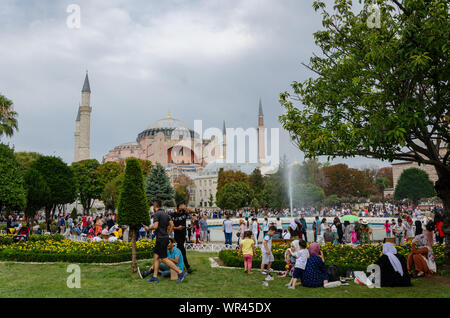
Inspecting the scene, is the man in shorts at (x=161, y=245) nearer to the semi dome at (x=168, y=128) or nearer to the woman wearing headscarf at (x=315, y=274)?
the woman wearing headscarf at (x=315, y=274)

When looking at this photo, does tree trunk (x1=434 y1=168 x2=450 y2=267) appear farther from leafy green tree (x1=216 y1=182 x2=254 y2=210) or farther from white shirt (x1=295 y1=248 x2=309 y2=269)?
leafy green tree (x1=216 y1=182 x2=254 y2=210)

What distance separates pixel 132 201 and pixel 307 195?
36.4 m

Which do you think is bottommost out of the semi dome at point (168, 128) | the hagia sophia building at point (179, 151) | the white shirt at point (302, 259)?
the white shirt at point (302, 259)

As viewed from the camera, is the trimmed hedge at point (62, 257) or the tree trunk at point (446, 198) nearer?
the tree trunk at point (446, 198)

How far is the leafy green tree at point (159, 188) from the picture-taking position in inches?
1457

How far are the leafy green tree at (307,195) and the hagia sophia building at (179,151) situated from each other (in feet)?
94.4

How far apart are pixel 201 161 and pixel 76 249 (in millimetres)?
85299

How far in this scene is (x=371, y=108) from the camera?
752cm

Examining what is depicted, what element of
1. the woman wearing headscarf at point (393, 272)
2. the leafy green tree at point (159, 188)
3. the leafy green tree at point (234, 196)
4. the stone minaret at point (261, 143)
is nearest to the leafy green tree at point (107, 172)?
the leafy green tree at point (159, 188)

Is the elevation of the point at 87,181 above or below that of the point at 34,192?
above

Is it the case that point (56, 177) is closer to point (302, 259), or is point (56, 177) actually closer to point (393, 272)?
point (302, 259)

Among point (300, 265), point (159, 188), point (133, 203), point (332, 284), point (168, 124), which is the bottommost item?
point (332, 284)

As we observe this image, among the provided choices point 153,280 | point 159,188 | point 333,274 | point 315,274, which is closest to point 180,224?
point 153,280

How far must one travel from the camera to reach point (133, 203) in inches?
301
